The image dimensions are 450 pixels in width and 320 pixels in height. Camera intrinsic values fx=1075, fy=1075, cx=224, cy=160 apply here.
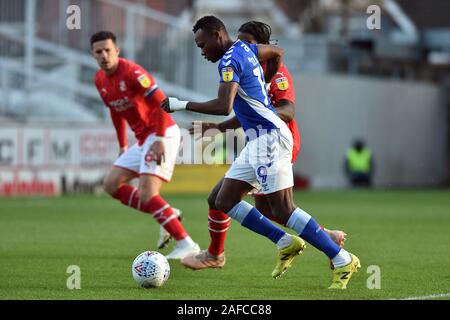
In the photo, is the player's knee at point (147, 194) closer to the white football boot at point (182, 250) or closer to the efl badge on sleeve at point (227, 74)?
the white football boot at point (182, 250)

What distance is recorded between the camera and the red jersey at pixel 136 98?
10.9 meters

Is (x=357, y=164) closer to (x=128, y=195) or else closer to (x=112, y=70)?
(x=128, y=195)

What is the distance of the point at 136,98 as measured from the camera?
36.3 ft

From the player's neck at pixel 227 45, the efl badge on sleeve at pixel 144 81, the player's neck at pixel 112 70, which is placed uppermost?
the player's neck at pixel 227 45

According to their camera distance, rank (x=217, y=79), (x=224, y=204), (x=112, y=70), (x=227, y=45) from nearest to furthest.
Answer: (x=227, y=45)
(x=224, y=204)
(x=112, y=70)
(x=217, y=79)

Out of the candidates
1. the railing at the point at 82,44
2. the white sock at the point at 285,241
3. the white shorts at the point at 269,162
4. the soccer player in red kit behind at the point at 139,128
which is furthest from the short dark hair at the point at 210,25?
the railing at the point at 82,44

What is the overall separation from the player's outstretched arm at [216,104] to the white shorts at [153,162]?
2835 millimetres

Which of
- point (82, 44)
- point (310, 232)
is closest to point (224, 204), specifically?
point (310, 232)

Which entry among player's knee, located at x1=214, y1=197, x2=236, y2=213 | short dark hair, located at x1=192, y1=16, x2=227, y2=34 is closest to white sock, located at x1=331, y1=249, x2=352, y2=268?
player's knee, located at x1=214, y1=197, x2=236, y2=213

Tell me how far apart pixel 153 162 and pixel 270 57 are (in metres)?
2.63

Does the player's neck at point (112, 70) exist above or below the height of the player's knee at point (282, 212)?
above

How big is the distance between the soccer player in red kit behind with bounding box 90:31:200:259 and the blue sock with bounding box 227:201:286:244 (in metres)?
2.10

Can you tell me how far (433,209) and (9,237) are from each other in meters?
9.41

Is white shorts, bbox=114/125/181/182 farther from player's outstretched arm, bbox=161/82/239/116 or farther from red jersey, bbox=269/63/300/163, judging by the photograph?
player's outstretched arm, bbox=161/82/239/116
